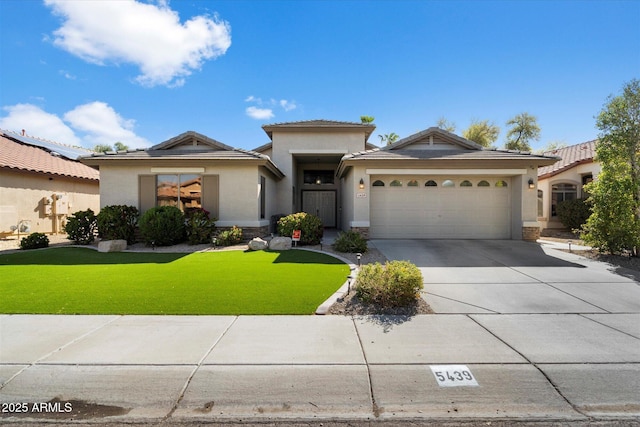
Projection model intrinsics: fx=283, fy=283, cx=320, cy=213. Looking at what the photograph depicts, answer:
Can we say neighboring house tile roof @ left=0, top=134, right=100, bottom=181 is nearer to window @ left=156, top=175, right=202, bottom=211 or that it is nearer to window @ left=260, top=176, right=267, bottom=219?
window @ left=156, top=175, right=202, bottom=211

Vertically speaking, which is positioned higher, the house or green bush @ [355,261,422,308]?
the house

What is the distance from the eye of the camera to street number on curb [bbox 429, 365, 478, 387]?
3.00 metres

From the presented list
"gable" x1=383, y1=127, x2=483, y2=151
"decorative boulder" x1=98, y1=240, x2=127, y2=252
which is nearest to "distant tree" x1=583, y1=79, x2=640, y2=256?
"gable" x1=383, y1=127, x2=483, y2=151

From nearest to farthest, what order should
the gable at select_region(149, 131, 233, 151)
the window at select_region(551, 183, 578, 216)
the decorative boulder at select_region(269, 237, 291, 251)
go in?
the decorative boulder at select_region(269, 237, 291, 251) < the gable at select_region(149, 131, 233, 151) < the window at select_region(551, 183, 578, 216)

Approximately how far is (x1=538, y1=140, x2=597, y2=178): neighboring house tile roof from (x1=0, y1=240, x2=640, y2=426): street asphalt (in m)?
14.2

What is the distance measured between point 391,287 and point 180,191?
1024 cm

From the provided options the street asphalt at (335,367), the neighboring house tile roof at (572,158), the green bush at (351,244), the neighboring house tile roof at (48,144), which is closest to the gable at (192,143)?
the green bush at (351,244)

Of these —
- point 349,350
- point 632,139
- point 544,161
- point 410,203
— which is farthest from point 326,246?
point 632,139

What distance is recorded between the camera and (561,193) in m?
16.6

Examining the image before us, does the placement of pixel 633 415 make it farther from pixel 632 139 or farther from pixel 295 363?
pixel 632 139

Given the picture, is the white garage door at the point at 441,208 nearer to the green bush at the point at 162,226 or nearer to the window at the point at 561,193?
the window at the point at 561,193

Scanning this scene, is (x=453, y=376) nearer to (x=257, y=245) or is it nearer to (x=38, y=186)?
(x=257, y=245)

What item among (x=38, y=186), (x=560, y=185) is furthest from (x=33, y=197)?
(x=560, y=185)

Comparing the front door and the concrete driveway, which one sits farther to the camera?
the front door
